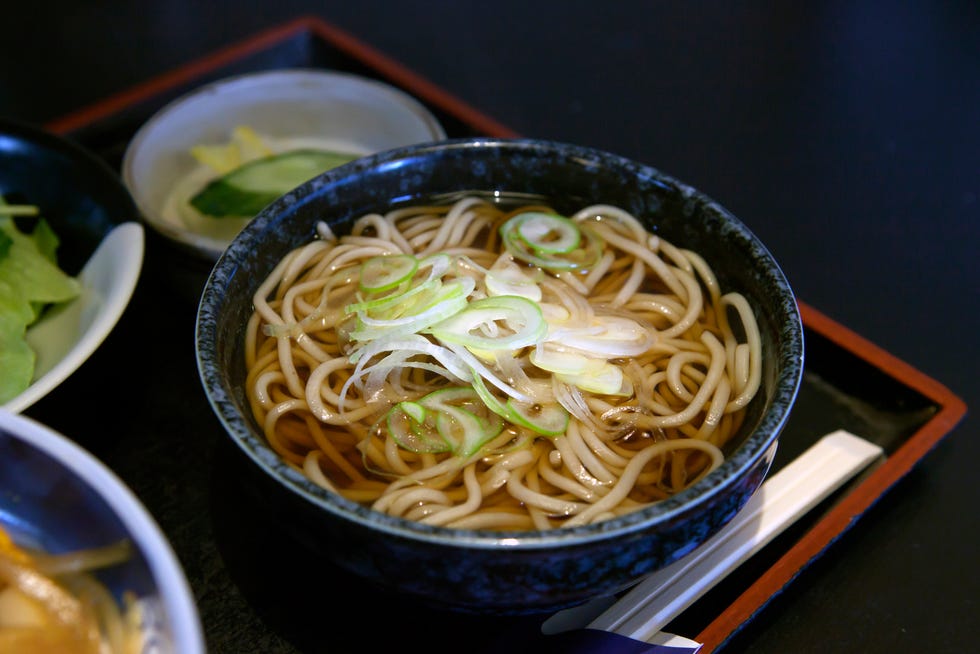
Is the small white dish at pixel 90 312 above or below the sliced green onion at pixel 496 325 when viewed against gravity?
below

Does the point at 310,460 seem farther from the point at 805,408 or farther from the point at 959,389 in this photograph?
the point at 959,389

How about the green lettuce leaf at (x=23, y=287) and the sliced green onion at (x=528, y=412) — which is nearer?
the sliced green onion at (x=528, y=412)

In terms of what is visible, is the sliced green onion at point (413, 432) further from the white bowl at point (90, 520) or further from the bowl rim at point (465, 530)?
the white bowl at point (90, 520)

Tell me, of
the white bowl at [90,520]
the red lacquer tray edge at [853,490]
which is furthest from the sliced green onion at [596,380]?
the white bowl at [90,520]

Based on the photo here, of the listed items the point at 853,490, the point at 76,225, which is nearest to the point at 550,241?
the point at 853,490

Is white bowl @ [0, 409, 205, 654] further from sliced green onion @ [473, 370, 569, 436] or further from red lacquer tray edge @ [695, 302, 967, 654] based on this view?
red lacquer tray edge @ [695, 302, 967, 654]
